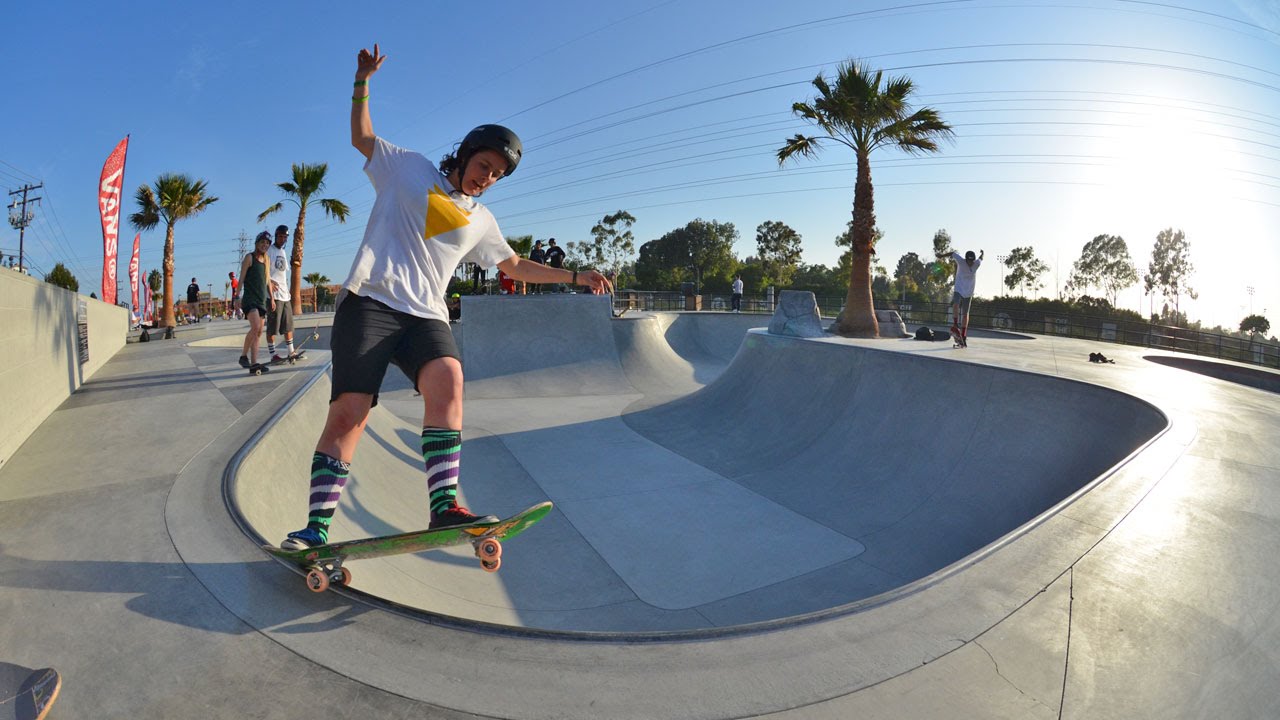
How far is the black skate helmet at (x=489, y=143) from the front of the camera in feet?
8.02

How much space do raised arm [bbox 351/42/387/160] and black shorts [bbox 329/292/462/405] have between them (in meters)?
0.69

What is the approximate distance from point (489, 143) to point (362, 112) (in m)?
0.59

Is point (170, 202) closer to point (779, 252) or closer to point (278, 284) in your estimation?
point (278, 284)

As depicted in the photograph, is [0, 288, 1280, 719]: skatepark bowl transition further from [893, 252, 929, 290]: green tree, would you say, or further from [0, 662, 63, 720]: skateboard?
[893, 252, 929, 290]: green tree

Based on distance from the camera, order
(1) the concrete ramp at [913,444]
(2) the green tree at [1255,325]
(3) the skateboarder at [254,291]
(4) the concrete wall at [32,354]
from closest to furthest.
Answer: (4) the concrete wall at [32,354], (1) the concrete ramp at [913,444], (3) the skateboarder at [254,291], (2) the green tree at [1255,325]

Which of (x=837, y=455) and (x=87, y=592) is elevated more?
(x=87, y=592)

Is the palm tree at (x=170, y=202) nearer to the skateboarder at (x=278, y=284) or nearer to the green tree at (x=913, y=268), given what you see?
the skateboarder at (x=278, y=284)

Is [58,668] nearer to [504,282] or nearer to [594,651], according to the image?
[594,651]

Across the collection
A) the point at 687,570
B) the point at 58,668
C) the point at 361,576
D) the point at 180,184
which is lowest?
the point at 687,570

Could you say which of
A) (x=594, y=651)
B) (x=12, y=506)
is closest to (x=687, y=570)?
(x=594, y=651)

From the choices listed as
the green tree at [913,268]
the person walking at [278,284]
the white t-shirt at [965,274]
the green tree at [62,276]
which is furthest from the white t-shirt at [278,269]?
the green tree at [913,268]

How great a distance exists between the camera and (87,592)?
1.98 m

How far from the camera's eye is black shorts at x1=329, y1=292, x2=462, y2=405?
2.19 metres

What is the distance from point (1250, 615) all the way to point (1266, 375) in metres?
9.17
